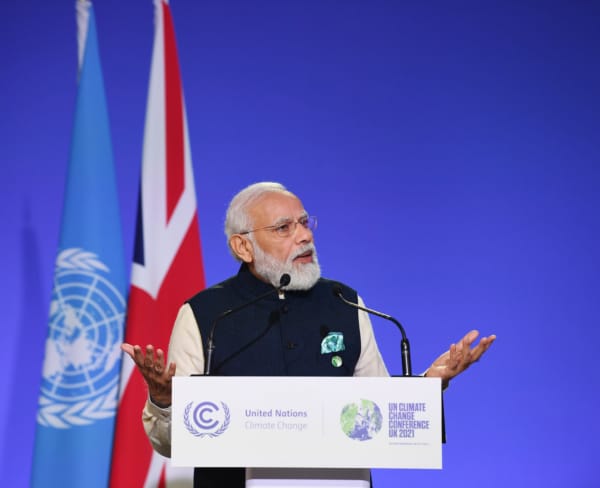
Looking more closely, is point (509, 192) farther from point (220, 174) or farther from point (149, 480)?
point (149, 480)

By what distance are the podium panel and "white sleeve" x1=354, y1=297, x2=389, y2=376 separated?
706mm

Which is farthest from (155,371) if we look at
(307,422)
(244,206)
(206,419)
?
(244,206)

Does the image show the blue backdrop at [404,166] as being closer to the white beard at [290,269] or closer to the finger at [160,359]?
the white beard at [290,269]

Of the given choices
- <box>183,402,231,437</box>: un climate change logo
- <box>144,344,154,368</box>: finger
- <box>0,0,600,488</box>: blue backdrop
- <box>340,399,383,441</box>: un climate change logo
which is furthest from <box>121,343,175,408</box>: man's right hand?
<box>0,0,600,488</box>: blue backdrop

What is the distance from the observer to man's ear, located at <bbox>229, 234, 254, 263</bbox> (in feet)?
8.02

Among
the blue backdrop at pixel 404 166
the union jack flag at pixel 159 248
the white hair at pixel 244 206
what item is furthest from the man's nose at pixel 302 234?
the blue backdrop at pixel 404 166

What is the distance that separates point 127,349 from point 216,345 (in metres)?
0.44

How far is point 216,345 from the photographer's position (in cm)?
228

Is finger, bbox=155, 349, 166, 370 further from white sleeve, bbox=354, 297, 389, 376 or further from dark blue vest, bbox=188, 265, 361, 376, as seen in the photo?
white sleeve, bbox=354, 297, 389, 376

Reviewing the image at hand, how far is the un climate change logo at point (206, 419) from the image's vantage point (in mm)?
1678

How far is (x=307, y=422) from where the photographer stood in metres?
1.67

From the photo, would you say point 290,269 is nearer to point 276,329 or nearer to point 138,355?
point 276,329

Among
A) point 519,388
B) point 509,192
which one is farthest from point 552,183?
point 519,388

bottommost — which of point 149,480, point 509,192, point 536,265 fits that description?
point 149,480
